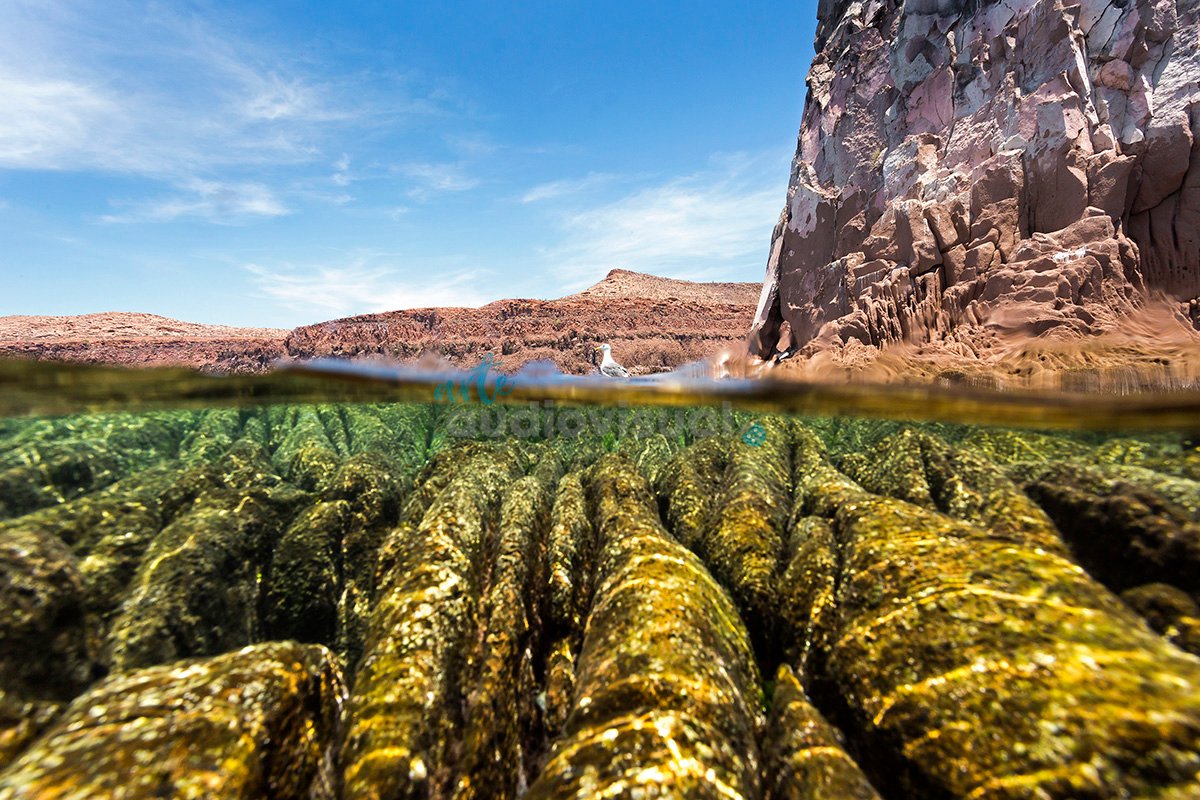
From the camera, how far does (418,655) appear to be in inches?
176

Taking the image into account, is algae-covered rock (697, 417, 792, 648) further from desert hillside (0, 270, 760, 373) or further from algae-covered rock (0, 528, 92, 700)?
desert hillside (0, 270, 760, 373)

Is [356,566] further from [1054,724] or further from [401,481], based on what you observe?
[1054,724]

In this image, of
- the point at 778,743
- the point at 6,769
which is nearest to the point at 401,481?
the point at 6,769

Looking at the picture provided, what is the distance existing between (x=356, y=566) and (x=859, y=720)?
19.5ft

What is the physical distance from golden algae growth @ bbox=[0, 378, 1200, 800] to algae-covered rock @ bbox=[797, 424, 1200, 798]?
2cm

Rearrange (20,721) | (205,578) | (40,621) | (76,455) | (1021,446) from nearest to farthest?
1. (20,721)
2. (40,621)
3. (205,578)
4. (76,455)
5. (1021,446)

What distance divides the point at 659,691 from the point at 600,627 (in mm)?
1072

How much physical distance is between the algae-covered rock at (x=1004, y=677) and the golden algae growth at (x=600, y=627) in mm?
18

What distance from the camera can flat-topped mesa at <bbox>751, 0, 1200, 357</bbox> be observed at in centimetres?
1591

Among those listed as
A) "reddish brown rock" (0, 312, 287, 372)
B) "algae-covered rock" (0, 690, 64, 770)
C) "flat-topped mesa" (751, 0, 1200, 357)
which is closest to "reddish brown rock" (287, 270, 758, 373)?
"reddish brown rock" (0, 312, 287, 372)

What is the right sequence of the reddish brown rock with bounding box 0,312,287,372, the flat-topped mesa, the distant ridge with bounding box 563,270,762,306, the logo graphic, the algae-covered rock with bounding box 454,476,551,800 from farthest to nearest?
the distant ridge with bounding box 563,270,762,306, the reddish brown rock with bounding box 0,312,287,372, the flat-topped mesa, the logo graphic, the algae-covered rock with bounding box 454,476,551,800

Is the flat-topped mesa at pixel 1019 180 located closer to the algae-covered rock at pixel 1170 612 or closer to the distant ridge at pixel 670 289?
the algae-covered rock at pixel 1170 612

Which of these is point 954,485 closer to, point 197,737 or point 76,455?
point 197,737

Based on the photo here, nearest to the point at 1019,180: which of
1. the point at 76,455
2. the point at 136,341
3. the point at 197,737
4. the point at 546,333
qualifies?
the point at 197,737
